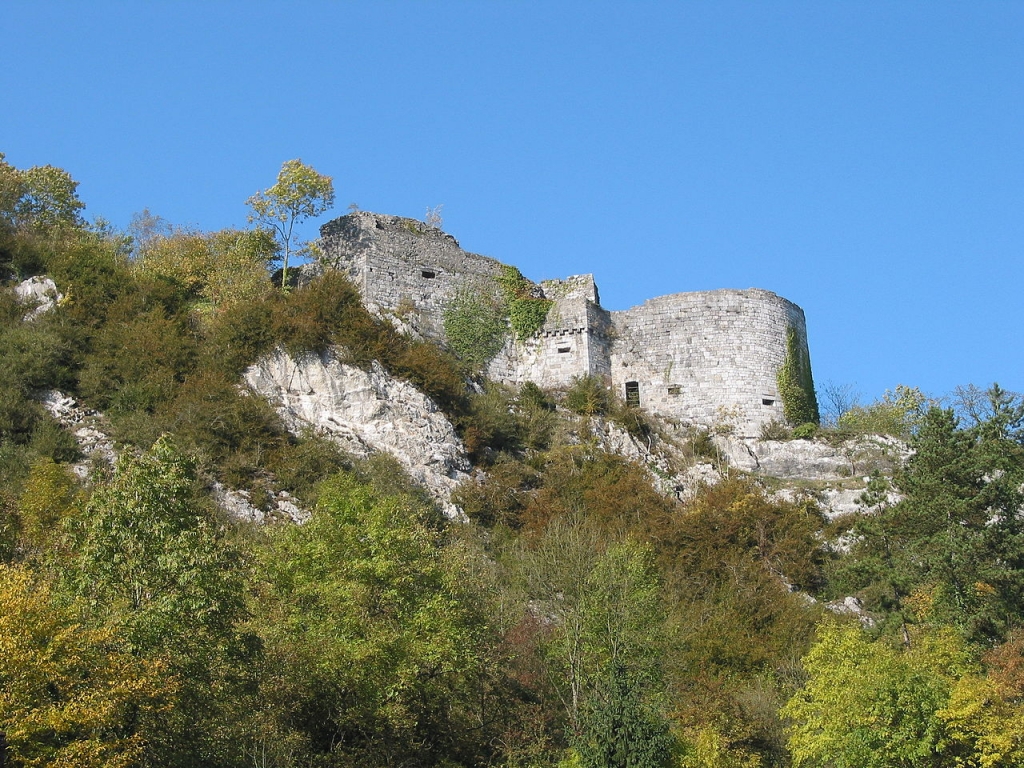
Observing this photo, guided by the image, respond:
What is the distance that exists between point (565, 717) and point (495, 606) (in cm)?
263

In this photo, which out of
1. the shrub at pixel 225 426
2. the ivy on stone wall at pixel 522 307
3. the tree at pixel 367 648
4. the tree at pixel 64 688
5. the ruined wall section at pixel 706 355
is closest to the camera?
the tree at pixel 64 688

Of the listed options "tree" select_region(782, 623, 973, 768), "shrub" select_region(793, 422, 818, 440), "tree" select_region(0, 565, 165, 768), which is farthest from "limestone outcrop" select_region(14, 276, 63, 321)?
"tree" select_region(782, 623, 973, 768)

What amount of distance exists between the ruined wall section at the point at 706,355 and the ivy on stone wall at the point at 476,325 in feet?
12.1

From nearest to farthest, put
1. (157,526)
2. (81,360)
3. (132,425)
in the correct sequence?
1. (157,526)
2. (132,425)
3. (81,360)

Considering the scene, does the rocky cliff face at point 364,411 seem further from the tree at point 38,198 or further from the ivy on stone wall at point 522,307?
the tree at point 38,198

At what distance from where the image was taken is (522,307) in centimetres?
3953

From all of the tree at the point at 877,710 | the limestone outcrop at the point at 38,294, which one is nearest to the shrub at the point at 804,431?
the tree at the point at 877,710

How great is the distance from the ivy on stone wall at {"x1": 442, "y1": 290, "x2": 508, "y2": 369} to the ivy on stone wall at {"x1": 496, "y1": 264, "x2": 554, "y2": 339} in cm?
30

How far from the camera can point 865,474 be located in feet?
120

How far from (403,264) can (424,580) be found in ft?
59.0

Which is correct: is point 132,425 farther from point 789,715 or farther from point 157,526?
point 789,715

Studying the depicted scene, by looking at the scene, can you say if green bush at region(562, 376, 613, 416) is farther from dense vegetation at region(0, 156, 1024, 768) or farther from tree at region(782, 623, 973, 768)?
tree at region(782, 623, 973, 768)

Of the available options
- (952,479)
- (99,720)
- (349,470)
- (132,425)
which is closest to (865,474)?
(952,479)

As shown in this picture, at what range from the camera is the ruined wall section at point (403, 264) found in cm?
3766
